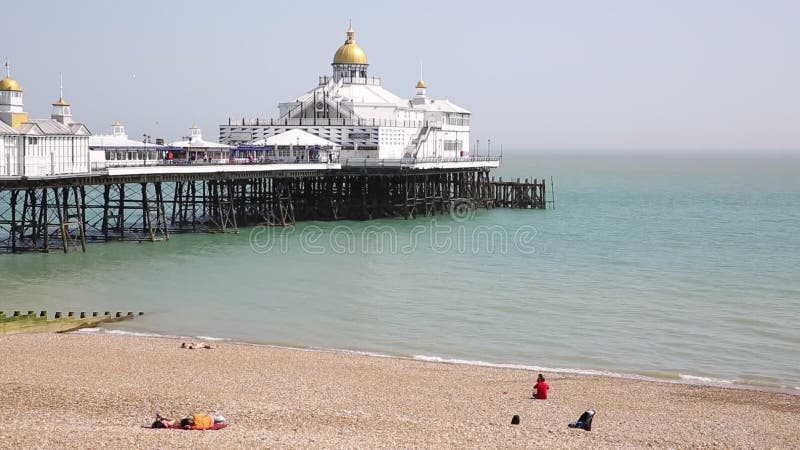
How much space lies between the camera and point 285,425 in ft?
63.1

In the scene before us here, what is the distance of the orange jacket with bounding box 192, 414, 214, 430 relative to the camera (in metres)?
18.5

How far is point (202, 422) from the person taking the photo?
61.0 ft

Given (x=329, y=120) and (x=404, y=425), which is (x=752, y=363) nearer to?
(x=404, y=425)

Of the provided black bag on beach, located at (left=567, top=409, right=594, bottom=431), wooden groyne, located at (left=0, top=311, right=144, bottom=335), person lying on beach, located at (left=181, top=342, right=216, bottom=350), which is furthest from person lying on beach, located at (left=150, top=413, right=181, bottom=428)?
wooden groyne, located at (left=0, top=311, right=144, bottom=335)

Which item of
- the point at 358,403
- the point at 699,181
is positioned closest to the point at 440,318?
the point at 358,403

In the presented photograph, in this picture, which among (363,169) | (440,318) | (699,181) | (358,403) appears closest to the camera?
(358,403)

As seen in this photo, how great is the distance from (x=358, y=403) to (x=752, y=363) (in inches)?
439

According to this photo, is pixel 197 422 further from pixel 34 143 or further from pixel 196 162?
pixel 196 162

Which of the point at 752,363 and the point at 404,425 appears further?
the point at 752,363

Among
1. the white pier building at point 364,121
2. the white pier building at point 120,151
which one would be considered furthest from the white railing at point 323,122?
the white pier building at point 120,151

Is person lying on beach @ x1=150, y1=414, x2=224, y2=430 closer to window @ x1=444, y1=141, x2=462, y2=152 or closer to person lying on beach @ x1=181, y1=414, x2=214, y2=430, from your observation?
person lying on beach @ x1=181, y1=414, x2=214, y2=430

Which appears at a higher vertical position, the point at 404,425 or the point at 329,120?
the point at 329,120

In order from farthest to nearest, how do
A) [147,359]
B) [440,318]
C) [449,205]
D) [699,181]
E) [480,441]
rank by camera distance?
[699,181]
[449,205]
[440,318]
[147,359]
[480,441]

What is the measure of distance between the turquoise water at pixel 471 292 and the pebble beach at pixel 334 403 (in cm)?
274
